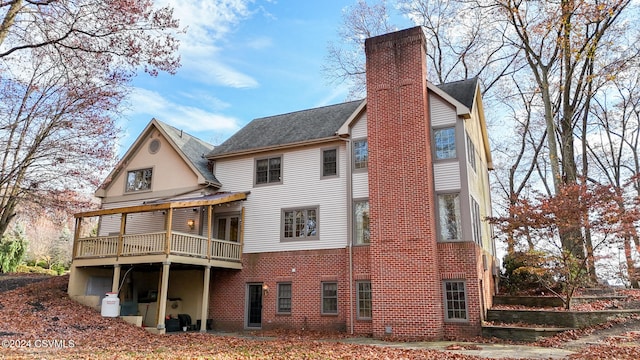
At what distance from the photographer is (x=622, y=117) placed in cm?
2800

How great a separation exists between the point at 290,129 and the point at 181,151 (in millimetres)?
4779

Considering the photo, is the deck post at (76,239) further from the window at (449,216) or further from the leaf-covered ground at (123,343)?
the window at (449,216)

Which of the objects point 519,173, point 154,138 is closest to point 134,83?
point 154,138

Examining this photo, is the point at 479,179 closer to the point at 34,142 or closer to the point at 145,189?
the point at 145,189

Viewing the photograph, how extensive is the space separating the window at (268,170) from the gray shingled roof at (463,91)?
7.39m

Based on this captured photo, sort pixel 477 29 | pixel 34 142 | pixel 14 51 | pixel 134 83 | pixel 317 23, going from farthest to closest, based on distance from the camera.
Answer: pixel 477 29 → pixel 317 23 → pixel 34 142 → pixel 134 83 → pixel 14 51

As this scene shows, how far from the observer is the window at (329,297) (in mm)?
15688

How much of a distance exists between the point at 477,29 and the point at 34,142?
2534cm

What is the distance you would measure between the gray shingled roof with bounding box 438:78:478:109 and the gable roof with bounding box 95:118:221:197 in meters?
10.4

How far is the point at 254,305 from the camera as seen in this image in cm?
1719

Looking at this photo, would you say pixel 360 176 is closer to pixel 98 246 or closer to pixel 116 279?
pixel 116 279

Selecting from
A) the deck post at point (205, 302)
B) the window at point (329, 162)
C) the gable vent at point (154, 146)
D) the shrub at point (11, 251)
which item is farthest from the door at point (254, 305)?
the shrub at point (11, 251)

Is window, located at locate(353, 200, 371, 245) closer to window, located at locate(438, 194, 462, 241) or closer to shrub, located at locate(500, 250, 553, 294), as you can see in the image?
window, located at locate(438, 194, 462, 241)

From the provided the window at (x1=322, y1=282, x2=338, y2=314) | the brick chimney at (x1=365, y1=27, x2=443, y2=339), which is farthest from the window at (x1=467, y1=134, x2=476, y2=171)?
the window at (x1=322, y1=282, x2=338, y2=314)
